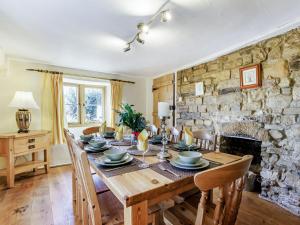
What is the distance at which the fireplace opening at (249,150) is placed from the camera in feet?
7.49

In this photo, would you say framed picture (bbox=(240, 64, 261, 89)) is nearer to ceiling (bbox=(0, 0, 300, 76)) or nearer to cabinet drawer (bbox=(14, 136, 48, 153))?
ceiling (bbox=(0, 0, 300, 76))

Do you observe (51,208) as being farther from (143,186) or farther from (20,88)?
(20,88)

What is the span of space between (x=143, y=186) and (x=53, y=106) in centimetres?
304

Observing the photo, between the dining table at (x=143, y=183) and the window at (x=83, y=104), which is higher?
the window at (x=83, y=104)

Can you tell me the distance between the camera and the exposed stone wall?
72.7 inches

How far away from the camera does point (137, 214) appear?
81 cm

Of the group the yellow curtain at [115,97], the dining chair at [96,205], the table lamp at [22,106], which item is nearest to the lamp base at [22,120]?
the table lamp at [22,106]

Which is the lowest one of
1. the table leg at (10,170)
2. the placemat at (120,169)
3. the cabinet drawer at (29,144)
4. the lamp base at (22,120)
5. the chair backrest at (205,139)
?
the table leg at (10,170)

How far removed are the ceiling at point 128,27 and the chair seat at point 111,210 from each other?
5.52ft

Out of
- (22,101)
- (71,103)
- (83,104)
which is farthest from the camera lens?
(83,104)

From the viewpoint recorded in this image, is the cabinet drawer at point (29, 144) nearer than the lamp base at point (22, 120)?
Yes

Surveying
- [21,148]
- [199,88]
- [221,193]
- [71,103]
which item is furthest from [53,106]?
[221,193]

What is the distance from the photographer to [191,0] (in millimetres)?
1448

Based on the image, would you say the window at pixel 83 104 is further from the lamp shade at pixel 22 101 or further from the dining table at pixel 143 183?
the dining table at pixel 143 183
